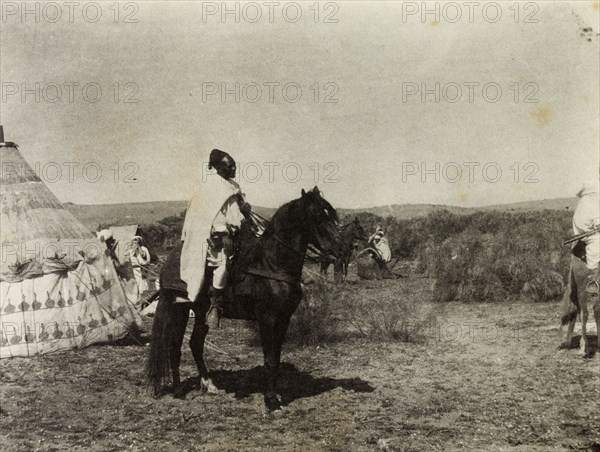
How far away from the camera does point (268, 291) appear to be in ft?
18.6

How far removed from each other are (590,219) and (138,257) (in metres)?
9.04

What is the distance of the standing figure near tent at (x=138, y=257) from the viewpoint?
1220 centimetres

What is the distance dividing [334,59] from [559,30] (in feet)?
9.77

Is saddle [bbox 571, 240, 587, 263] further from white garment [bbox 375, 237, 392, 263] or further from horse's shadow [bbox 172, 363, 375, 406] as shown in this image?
white garment [bbox 375, 237, 392, 263]

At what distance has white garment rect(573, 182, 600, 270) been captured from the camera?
24.0 ft

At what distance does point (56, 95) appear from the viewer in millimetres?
6816

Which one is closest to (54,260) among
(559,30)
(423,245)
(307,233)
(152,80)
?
(152,80)

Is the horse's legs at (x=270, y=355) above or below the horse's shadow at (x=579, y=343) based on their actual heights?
above

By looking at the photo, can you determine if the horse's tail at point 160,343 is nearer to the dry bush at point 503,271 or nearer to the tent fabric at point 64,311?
the tent fabric at point 64,311

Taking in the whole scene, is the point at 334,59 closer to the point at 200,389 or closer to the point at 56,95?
the point at 56,95

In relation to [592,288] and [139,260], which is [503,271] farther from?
[139,260]

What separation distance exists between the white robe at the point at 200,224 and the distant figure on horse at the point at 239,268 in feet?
0.03

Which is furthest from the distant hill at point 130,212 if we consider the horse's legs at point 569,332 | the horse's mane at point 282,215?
the horse's mane at point 282,215

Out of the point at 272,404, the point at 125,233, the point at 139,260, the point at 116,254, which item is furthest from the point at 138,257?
the point at 272,404
